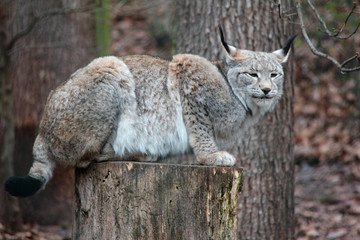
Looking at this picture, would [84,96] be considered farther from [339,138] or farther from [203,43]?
[339,138]

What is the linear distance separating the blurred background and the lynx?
2012 mm

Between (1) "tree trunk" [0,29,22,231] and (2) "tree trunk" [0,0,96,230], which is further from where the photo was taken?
(2) "tree trunk" [0,0,96,230]

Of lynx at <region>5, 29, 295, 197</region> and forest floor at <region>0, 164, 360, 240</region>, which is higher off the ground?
lynx at <region>5, 29, 295, 197</region>

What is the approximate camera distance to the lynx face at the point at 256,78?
4405 mm

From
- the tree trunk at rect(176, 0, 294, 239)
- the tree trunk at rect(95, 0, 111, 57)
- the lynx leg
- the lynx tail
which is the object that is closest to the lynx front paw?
the lynx leg

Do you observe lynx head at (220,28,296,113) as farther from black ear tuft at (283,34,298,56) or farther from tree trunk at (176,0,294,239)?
tree trunk at (176,0,294,239)

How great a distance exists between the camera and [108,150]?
4.16m

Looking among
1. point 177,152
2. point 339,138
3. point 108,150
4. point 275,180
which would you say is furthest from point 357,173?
point 108,150

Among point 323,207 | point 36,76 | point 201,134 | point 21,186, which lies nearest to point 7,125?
point 36,76

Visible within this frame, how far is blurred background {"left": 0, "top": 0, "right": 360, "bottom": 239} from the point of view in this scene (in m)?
6.56

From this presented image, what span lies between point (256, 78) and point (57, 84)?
3.99m

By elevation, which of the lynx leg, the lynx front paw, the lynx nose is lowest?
the lynx front paw

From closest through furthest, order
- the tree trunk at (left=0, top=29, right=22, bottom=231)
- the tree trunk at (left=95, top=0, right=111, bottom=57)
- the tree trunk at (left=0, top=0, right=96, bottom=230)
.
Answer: the tree trunk at (left=0, top=29, right=22, bottom=231), the tree trunk at (left=0, top=0, right=96, bottom=230), the tree trunk at (left=95, top=0, right=111, bottom=57)

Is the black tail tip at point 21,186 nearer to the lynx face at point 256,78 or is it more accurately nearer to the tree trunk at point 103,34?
the lynx face at point 256,78
